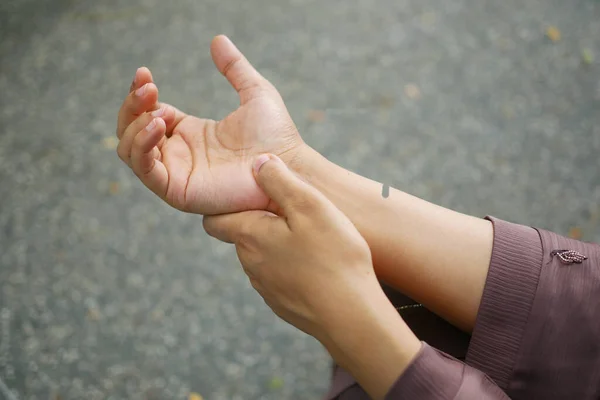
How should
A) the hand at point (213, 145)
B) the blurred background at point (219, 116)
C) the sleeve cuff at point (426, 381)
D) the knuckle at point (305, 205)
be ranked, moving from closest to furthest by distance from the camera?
the sleeve cuff at point (426, 381) → the knuckle at point (305, 205) → the hand at point (213, 145) → the blurred background at point (219, 116)

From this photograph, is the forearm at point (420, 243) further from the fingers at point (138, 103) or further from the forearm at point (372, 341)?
the fingers at point (138, 103)

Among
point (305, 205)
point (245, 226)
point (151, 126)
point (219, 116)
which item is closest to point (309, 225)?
point (305, 205)

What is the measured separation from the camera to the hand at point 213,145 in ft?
2.72

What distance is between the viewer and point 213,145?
36.4 inches

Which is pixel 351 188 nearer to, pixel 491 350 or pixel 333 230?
pixel 333 230

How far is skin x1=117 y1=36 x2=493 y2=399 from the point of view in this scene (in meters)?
0.67

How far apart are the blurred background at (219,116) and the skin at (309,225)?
1.33 ft

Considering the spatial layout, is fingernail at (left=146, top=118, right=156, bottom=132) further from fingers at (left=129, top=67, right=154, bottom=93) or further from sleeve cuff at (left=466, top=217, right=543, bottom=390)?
sleeve cuff at (left=466, top=217, right=543, bottom=390)

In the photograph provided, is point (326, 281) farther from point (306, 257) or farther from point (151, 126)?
point (151, 126)

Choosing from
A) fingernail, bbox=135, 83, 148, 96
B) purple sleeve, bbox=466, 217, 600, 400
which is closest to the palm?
fingernail, bbox=135, 83, 148, 96

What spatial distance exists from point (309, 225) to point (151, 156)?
0.86ft

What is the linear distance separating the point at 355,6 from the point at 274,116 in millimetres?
954

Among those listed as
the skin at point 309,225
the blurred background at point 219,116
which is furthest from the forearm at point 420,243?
the blurred background at point 219,116

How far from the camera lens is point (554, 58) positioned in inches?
64.5
